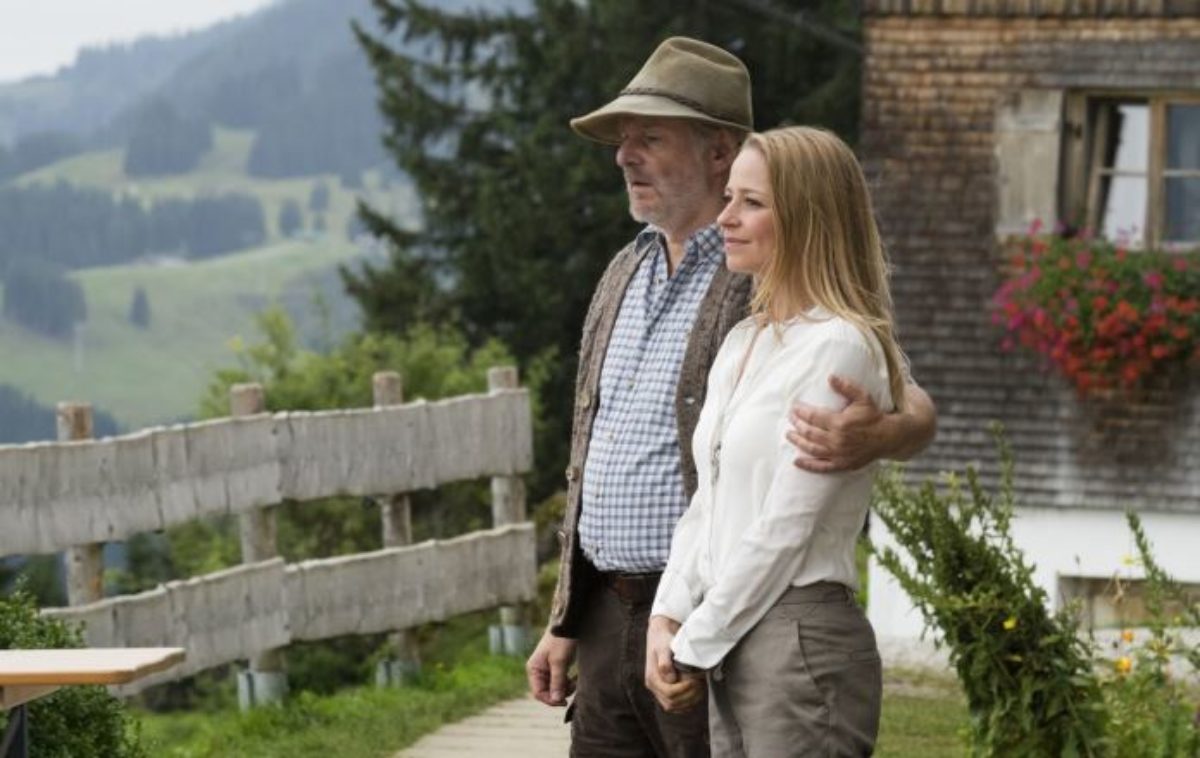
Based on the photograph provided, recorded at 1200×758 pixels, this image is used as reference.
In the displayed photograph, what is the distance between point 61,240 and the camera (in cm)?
8631

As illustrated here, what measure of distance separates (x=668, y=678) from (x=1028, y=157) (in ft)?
39.1

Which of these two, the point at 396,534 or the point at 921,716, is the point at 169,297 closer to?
the point at 396,534

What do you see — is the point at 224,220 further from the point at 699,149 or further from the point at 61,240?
the point at 699,149

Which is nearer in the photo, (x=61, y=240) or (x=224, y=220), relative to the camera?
(x=61, y=240)

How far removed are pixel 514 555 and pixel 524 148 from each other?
16.3 meters

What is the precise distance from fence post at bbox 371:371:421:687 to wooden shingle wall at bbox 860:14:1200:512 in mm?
4942

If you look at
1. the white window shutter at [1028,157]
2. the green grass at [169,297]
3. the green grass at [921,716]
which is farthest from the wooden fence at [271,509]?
the green grass at [169,297]

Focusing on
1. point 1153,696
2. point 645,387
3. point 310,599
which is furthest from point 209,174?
point 645,387

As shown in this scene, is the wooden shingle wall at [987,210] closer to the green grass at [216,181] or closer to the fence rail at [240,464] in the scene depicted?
the fence rail at [240,464]

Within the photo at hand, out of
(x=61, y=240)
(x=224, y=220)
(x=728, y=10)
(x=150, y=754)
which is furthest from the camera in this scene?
(x=224, y=220)

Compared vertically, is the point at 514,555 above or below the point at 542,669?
below

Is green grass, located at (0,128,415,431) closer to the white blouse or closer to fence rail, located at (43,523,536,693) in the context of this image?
fence rail, located at (43,523,536,693)

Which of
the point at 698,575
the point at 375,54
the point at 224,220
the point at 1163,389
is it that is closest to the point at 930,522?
the point at 698,575

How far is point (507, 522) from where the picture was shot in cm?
1293
